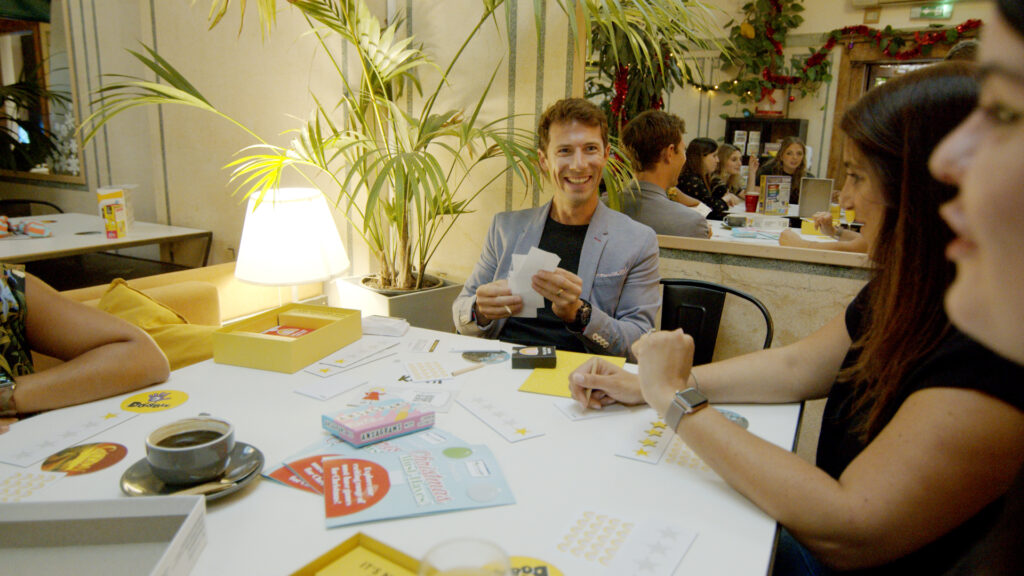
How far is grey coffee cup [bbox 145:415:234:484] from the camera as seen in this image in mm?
979

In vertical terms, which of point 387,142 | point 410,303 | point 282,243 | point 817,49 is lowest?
point 410,303

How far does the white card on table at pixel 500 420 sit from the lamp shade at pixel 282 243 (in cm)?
151

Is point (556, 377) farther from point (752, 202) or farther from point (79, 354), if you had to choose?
point (752, 202)

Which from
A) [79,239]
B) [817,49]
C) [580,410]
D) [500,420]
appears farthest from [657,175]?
[817,49]

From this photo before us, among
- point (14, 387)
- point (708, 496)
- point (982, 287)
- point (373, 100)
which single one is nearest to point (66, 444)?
point (14, 387)

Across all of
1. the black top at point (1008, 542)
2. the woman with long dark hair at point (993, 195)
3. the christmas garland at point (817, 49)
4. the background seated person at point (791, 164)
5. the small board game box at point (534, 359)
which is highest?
the christmas garland at point (817, 49)

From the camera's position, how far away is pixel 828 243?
3043 mm

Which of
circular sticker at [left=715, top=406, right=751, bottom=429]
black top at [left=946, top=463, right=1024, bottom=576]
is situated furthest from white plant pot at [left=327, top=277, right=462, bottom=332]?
black top at [left=946, top=463, right=1024, bottom=576]

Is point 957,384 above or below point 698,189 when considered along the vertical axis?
below

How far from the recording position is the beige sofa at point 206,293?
2.66 metres

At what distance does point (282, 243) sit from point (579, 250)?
1.26 meters

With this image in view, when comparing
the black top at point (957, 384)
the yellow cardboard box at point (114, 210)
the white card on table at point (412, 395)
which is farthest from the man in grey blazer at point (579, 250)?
the yellow cardboard box at point (114, 210)

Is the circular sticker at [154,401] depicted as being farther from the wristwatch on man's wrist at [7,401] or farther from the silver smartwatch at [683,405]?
the silver smartwatch at [683,405]

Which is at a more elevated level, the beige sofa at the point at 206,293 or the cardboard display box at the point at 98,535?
the cardboard display box at the point at 98,535
